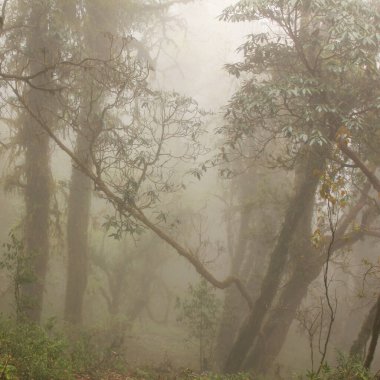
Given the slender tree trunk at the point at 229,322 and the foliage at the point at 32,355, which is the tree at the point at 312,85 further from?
the foliage at the point at 32,355

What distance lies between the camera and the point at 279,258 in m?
10.3


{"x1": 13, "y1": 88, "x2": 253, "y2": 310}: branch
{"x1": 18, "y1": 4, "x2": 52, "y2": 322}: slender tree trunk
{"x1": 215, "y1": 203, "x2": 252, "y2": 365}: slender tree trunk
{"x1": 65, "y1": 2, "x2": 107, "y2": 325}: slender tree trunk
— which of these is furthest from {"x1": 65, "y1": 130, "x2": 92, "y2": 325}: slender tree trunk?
{"x1": 215, "y1": 203, "x2": 252, "y2": 365}: slender tree trunk

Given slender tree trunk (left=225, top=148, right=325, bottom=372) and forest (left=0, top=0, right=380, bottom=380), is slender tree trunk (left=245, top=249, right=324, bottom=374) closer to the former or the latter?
forest (left=0, top=0, right=380, bottom=380)

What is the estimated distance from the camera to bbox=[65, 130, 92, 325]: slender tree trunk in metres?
12.7

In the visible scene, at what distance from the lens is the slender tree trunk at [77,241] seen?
41.5 feet

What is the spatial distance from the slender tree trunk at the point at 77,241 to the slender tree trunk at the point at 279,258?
15.7 feet

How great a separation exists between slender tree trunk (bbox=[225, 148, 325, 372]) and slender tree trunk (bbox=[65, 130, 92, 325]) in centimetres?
479

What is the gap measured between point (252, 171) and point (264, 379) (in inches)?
275

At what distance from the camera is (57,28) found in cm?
961

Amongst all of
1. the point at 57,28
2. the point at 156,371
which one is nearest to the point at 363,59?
the point at 57,28

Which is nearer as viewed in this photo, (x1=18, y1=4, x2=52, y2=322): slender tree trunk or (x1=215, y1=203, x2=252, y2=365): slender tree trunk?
(x1=18, y1=4, x2=52, y2=322): slender tree trunk

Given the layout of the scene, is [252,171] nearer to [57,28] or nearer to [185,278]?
[57,28]

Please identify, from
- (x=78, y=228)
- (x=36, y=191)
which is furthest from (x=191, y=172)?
(x=78, y=228)

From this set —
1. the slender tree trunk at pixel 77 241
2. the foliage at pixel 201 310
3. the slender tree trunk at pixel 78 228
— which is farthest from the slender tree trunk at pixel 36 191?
the foliage at pixel 201 310
